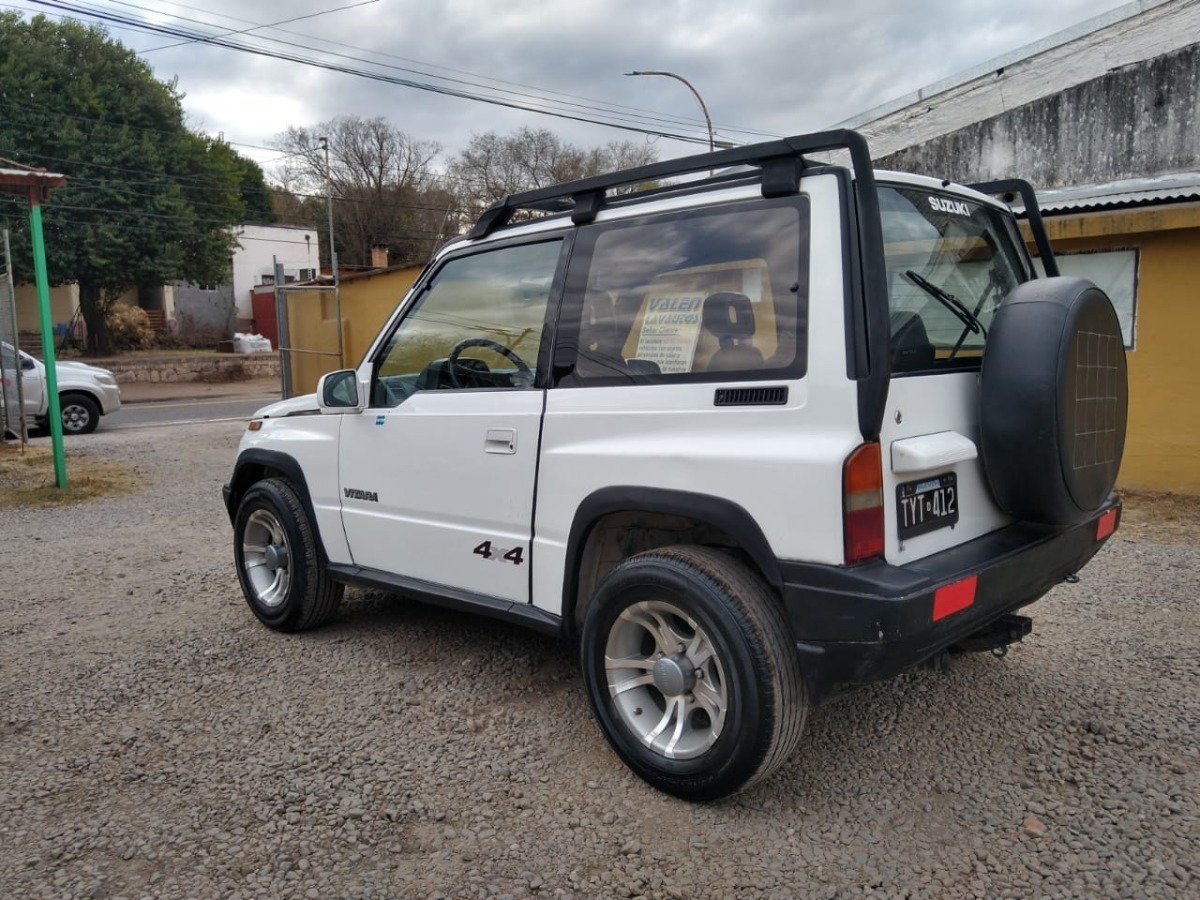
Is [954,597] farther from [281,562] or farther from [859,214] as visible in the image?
[281,562]

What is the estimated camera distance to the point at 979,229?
11.6 feet

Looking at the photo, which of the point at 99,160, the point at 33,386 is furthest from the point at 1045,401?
the point at 99,160

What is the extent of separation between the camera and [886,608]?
2.44 m

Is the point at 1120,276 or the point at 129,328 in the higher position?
the point at 129,328

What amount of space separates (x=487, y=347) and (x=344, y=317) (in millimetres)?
11052

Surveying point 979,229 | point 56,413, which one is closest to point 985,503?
point 979,229

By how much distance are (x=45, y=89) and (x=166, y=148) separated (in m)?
3.65

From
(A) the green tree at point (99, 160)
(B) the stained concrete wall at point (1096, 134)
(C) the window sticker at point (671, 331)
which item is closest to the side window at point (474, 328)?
(C) the window sticker at point (671, 331)

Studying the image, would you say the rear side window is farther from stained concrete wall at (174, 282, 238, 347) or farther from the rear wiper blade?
stained concrete wall at (174, 282, 238, 347)

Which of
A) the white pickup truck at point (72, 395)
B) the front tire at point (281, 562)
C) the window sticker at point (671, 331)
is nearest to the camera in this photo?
the window sticker at point (671, 331)

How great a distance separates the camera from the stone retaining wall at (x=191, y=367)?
2645 cm

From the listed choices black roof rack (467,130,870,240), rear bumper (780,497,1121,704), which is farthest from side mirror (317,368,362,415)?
rear bumper (780,497,1121,704)

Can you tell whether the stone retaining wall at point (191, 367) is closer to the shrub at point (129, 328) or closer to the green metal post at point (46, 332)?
the shrub at point (129, 328)

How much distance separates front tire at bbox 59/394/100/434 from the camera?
14.4 m
